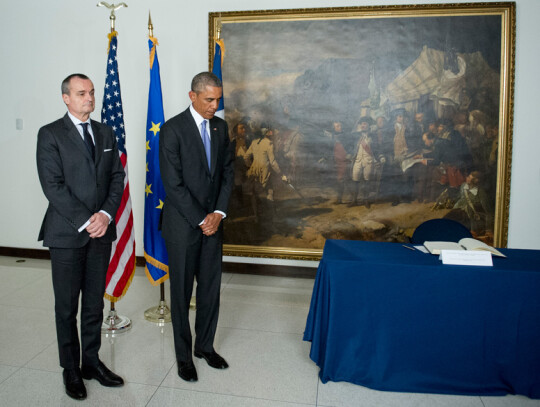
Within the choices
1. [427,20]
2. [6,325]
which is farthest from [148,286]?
[427,20]

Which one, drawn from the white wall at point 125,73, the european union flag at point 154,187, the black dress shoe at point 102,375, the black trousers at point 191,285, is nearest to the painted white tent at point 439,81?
the white wall at point 125,73

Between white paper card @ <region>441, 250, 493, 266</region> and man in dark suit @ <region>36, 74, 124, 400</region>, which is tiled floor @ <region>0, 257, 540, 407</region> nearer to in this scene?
man in dark suit @ <region>36, 74, 124, 400</region>

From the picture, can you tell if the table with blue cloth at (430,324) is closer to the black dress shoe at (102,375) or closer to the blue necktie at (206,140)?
the blue necktie at (206,140)

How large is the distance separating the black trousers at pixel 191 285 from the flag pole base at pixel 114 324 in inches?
35.1

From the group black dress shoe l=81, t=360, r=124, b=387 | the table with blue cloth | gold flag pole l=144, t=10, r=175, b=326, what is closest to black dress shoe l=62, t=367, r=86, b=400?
black dress shoe l=81, t=360, r=124, b=387

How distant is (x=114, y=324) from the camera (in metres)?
3.78

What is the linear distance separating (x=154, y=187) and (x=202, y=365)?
159cm

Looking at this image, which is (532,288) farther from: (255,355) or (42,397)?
(42,397)

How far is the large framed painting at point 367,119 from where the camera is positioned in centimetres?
468

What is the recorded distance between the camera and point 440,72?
471 cm

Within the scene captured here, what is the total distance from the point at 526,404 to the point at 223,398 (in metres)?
1.92

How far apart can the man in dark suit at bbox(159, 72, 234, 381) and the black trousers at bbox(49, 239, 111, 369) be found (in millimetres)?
471

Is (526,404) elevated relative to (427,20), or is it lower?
lower

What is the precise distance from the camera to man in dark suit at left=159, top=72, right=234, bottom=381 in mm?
2871
